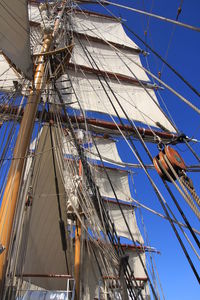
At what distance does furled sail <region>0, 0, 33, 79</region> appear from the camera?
13.1ft

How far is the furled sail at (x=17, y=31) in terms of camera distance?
4004 millimetres

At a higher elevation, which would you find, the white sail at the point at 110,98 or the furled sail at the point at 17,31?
the white sail at the point at 110,98

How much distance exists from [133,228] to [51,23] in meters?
11.0

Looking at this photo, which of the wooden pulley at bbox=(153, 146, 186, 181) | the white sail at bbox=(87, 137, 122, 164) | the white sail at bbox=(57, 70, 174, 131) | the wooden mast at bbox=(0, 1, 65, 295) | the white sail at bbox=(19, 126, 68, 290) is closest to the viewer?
the wooden pulley at bbox=(153, 146, 186, 181)

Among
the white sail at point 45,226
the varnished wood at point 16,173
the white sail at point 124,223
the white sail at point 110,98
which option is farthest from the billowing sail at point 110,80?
the varnished wood at point 16,173

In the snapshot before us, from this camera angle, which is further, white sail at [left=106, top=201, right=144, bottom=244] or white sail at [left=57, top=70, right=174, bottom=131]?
white sail at [left=106, top=201, right=144, bottom=244]

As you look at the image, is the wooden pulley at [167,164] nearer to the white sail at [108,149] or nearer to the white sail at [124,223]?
the white sail at [124,223]

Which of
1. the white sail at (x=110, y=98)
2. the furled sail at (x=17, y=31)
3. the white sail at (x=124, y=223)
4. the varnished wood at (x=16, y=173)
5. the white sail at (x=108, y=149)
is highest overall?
the white sail at (x=108, y=149)

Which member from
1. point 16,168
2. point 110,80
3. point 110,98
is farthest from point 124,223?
point 16,168

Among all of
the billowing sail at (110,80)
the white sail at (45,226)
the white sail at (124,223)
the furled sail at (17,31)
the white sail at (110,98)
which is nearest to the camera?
the furled sail at (17,31)

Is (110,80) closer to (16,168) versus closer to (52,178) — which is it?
(52,178)

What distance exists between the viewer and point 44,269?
17.0 feet

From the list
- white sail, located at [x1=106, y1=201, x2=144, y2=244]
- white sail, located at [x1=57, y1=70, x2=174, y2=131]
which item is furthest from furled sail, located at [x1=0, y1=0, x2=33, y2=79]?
white sail, located at [x1=106, y1=201, x2=144, y2=244]

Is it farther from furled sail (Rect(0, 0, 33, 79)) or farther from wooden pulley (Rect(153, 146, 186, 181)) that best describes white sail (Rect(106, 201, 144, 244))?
wooden pulley (Rect(153, 146, 186, 181))
